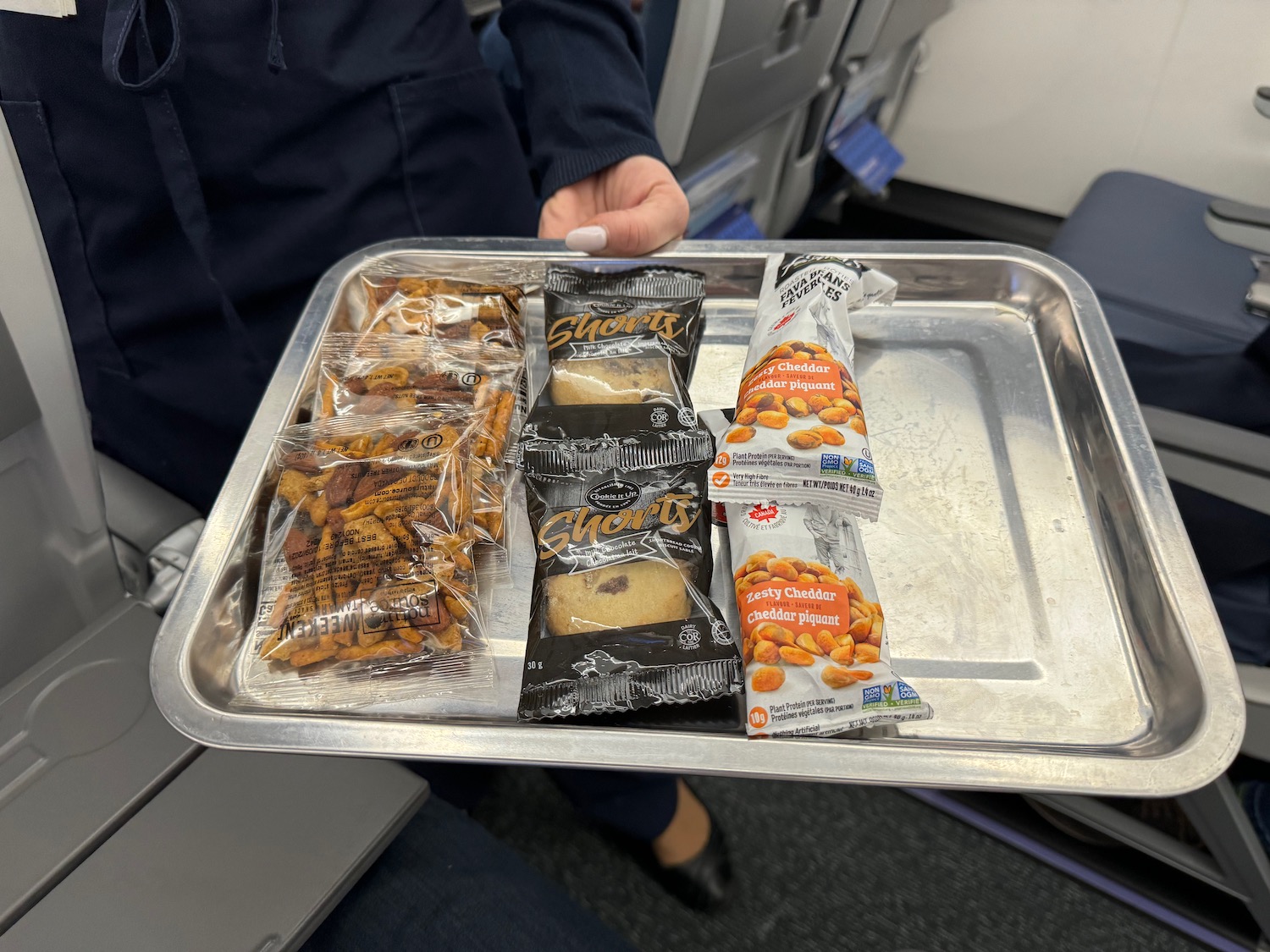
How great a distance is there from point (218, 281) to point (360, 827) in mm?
584

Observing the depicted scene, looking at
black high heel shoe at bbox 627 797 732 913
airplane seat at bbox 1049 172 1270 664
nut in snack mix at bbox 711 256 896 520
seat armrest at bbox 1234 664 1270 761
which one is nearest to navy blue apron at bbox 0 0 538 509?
nut in snack mix at bbox 711 256 896 520

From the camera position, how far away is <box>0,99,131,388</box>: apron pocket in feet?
2.23

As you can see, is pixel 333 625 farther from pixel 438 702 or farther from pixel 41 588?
pixel 41 588

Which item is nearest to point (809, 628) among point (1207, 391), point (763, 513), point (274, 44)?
point (763, 513)

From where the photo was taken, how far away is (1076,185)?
8.46 ft

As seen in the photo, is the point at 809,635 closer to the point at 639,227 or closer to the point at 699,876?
the point at 639,227

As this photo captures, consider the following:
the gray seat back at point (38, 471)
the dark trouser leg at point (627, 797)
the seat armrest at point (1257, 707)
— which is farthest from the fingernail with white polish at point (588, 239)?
the seat armrest at point (1257, 707)

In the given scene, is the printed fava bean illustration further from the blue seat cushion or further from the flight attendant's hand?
the blue seat cushion

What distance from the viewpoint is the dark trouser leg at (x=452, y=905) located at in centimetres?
72

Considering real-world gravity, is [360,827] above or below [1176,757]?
below

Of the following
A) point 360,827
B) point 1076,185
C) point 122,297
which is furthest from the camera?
point 1076,185

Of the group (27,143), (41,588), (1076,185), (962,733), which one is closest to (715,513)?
(962,733)

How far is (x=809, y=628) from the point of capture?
1.82ft

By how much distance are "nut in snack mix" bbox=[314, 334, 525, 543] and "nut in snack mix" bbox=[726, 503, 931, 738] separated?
24cm
